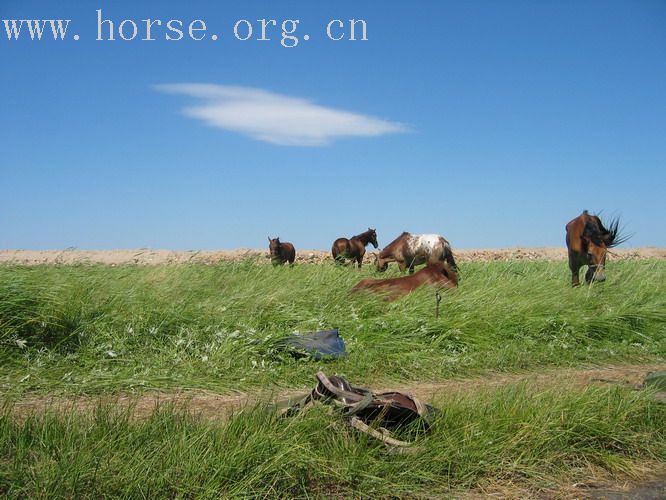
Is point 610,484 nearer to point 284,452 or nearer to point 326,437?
point 326,437

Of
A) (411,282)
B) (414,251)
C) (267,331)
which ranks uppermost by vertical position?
(414,251)

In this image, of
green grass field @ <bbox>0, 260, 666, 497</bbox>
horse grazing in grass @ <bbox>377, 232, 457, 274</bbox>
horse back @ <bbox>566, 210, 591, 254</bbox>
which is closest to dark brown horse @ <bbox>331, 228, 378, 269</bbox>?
horse grazing in grass @ <bbox>377, 232, 457, 274</bbox>

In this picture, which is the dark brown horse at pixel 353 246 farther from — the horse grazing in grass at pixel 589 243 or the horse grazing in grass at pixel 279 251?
the horse grazing in grass at pixel 589 243

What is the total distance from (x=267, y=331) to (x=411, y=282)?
11.9ft

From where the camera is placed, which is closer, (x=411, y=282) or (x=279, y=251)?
(x=411, y=282)

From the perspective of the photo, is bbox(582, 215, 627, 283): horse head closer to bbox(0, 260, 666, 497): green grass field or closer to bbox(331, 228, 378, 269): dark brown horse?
bbox(0, 260, 666, 497): green grass field

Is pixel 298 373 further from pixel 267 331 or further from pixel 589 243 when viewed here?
pixel 589 243

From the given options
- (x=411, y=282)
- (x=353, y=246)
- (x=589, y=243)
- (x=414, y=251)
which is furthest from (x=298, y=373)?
(x=353, y=246)

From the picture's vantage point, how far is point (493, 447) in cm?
434

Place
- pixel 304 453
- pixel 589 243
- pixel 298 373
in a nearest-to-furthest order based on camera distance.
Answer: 1. pixel 304 453
2. pixel 298 373
3. pixel 589 243

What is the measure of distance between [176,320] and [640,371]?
5.83 metres

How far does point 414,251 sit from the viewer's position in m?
19.8

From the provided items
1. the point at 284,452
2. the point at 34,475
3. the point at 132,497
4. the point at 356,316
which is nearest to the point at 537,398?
the point at 284,452

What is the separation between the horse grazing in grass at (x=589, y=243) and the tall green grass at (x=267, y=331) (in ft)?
4.30
